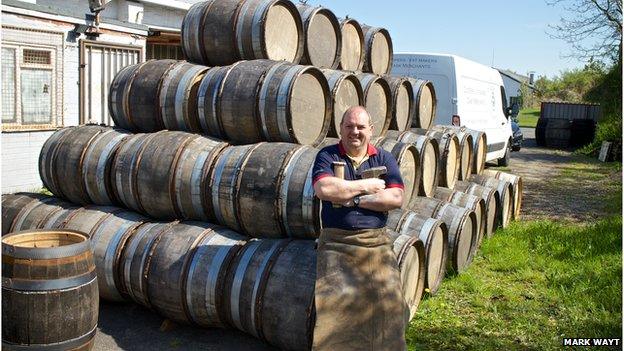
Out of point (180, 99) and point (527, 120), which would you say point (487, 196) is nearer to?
point (180, 99)

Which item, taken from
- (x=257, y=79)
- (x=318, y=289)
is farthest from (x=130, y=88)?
(x=318, y=289)

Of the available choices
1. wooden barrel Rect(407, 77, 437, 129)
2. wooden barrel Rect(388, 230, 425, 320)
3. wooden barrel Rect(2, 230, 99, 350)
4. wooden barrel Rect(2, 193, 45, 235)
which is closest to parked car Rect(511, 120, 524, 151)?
wooden barrel Rect(407, 77, 437, 129)

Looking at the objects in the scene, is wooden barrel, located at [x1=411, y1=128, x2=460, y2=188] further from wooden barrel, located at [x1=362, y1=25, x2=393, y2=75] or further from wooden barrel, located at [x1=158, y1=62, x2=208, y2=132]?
wooden barrel, located at [x1=158, y1=62, x2=208, y2=132]

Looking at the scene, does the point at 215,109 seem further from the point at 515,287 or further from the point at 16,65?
the point at 16,65

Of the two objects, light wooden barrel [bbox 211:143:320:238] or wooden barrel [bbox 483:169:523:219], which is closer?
light wooden barrel [bbox 211:143:320:238]

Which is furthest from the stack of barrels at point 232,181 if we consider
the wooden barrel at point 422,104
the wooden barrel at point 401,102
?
the wooden barrel at point 422,104

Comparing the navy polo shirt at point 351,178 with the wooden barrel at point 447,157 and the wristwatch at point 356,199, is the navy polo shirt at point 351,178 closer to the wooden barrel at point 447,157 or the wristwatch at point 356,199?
the wristwatch at point 356,199

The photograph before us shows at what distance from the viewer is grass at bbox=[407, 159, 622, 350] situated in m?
5.75

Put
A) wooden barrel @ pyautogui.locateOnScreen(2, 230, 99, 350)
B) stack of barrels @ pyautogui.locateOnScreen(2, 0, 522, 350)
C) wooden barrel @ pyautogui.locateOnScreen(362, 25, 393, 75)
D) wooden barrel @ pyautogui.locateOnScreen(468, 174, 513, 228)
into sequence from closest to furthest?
wooden barrel @ pyautogui.locateOnScreen(2, 230, 99, 350) < stack of barrels @ pyautogui.locateOnScreen(2, 0, 522, 350) < wooden barrel @ pyautogui.locateOnScreen(362, 25, 393, 75) < wooden barrel @ pyautogui.locateOnScreen(468, 174, 513, 228)

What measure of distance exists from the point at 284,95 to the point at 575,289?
3.88 metres

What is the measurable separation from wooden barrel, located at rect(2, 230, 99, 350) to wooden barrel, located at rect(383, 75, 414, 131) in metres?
4.63

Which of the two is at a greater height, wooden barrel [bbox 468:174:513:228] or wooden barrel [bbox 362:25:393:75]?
wooden barrel [bbox 362:25:393:75]

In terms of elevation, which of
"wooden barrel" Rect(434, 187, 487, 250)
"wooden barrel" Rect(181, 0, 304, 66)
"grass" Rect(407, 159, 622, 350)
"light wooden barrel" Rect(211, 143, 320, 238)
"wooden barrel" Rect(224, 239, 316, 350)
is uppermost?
"wooden barrel" Rect(181, 0, 304, 66)

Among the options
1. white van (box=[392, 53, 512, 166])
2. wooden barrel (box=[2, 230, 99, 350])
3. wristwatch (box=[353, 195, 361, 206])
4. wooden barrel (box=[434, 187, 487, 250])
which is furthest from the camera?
white van (box=[392, 53, 512, 166])
